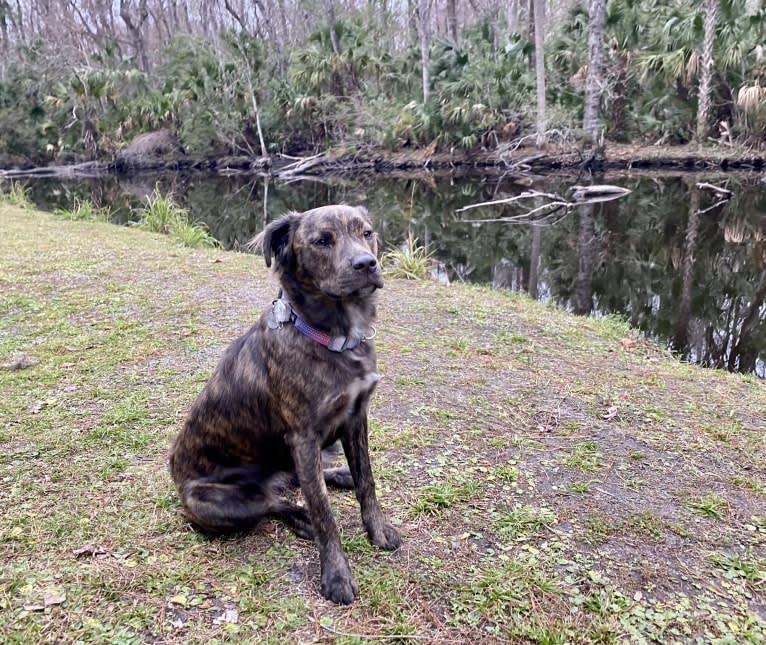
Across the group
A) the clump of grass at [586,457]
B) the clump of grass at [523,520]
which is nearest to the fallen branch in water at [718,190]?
the clump of grass at [586,457]

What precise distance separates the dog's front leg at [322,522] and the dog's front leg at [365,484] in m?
0.22

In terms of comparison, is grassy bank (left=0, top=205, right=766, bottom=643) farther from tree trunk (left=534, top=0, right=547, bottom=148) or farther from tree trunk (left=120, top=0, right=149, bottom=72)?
tree trunk (left=120, top=0, right=149, bottom=72)

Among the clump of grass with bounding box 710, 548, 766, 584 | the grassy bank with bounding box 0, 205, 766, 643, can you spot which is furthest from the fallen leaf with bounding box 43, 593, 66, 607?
the clump of grass with bounding box 710, 548, 766, 584

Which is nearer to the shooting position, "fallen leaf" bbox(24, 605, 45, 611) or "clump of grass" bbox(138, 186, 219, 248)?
"fallen leaf" bbox(24, 605, 45, 611)

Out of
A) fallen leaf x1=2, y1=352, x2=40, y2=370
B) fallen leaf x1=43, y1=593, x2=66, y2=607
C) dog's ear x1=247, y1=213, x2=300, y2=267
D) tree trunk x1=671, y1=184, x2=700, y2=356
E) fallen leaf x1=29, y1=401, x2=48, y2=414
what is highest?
dog's ear x1=247, y1=213, x2=300, y2=267

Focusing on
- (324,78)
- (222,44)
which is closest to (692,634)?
(324,78)

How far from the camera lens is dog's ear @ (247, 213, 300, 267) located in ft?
8.43

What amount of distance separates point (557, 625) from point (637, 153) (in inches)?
945

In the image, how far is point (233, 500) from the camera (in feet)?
8.80

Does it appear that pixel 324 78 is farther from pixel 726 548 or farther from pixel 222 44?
pixel 726 548

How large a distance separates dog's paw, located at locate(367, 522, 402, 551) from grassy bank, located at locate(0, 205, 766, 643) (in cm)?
5

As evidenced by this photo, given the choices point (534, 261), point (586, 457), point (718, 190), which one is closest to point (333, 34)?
point (718, 190)

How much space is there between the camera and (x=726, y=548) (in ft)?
9.39

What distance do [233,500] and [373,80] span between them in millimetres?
31684
